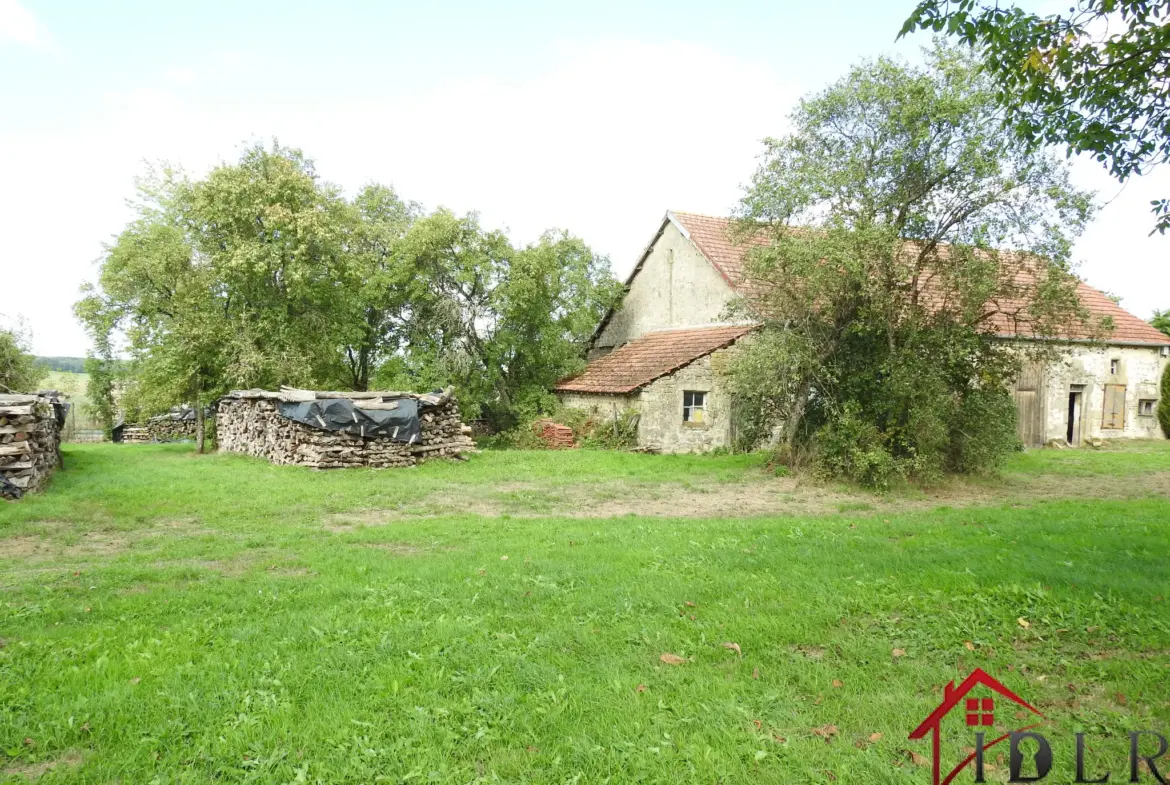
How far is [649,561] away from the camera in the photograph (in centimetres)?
780

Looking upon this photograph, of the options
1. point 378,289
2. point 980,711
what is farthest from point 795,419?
point 378,289

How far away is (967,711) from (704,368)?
1671 cm

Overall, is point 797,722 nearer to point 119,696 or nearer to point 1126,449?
point 119,696

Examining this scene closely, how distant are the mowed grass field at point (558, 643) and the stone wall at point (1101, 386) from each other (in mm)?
15867

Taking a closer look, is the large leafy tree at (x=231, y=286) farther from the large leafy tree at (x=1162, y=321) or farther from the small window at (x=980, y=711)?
the large leafy tree at (x=1162, y=321)

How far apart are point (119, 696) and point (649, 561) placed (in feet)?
16.3

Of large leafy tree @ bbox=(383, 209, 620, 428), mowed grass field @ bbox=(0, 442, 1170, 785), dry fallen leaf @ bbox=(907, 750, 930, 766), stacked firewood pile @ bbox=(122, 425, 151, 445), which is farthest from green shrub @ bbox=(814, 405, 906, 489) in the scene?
stacked firewood pile @ bbox=(122, 425, 151, 445)

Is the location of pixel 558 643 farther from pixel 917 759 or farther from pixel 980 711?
pixel 980 711

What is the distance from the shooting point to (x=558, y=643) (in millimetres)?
5320

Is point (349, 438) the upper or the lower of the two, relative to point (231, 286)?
lower

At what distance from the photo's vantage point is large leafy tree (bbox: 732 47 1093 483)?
13031mm

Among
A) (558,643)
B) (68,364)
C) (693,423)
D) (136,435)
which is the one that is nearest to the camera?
(558,643)

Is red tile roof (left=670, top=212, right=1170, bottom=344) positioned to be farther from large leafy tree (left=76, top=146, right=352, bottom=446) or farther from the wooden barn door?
large leafy tree (left=76, top=146, right=352, bottom=446)

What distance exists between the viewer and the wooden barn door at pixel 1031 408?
2374 cm
